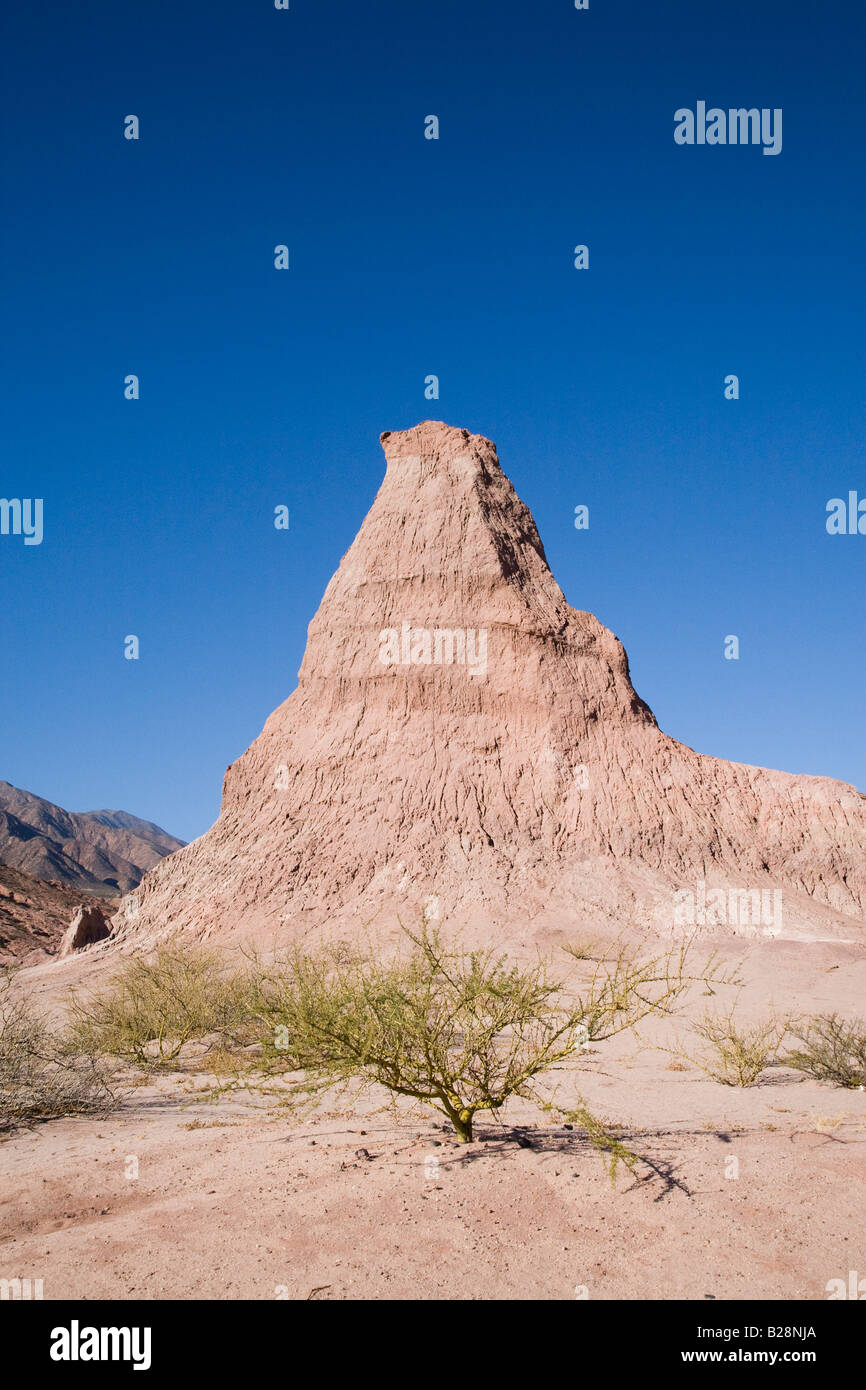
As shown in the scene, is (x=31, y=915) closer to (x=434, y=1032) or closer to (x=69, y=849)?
(x=434, y=1032)

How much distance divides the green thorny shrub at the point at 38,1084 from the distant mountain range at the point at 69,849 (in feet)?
189

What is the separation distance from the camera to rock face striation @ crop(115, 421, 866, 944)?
23578 millimetres

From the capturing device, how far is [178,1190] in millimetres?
5547

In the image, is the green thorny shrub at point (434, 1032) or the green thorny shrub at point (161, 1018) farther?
the green thorny shrub at point (161, 1018)

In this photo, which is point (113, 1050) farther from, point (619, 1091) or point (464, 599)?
point (464, 599)

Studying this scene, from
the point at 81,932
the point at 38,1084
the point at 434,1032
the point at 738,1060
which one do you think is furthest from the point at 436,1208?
the point at 81,932

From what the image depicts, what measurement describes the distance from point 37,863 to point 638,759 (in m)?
84.6

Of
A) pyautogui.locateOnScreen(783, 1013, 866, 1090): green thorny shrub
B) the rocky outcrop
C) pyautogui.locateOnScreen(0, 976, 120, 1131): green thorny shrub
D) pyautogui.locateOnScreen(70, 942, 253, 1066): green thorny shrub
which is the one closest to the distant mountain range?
the rocky outcrop

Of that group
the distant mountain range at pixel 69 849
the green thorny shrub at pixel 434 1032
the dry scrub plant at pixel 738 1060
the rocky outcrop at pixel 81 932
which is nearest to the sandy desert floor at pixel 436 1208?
the green thorny shrub at pixel 434 1032

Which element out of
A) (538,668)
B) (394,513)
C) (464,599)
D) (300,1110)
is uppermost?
(394,513)

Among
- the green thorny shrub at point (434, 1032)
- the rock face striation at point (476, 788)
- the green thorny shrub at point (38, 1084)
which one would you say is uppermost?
the rock face striation at point (476, 788)

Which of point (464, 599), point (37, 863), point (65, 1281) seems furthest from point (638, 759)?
point (37, 863)

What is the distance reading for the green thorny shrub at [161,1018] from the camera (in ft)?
36.5

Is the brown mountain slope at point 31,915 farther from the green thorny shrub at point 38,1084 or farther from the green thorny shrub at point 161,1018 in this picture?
the green thorny shrub at point 38,1084
